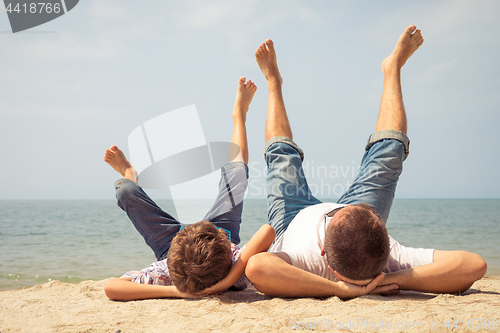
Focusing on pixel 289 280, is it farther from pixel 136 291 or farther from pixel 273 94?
pixel 273 94

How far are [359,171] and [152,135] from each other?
239 centimetres

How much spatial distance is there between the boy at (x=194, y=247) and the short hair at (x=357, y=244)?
52cm

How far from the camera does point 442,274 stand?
2139 mm

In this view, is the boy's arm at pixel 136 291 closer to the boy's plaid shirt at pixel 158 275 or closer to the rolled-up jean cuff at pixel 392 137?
the boy's plaid shirt at pixel 158 275

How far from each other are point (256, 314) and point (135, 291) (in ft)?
3.19

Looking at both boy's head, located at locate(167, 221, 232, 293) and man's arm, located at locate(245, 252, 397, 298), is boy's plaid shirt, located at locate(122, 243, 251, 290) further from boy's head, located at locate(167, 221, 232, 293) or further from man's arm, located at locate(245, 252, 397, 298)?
man's arm, located at locate(245, 252, 397, 298)

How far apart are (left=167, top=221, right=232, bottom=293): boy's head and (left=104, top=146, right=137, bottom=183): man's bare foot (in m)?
1.86

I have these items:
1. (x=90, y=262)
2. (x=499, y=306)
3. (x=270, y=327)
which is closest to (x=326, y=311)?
(x=270, y=327)

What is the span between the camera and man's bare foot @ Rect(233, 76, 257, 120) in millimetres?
4109

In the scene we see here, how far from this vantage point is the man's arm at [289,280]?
205 centimetres

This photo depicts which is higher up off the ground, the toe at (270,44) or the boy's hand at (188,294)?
the toe at (270,44)

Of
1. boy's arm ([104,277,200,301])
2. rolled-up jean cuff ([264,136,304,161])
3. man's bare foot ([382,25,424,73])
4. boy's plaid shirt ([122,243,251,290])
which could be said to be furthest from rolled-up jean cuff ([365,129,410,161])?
boy's arm ([104,277,200,301])

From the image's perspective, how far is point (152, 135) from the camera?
3.97m

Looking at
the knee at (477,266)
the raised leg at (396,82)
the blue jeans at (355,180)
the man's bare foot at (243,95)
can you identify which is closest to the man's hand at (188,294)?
the blue jeans at (355,180)
